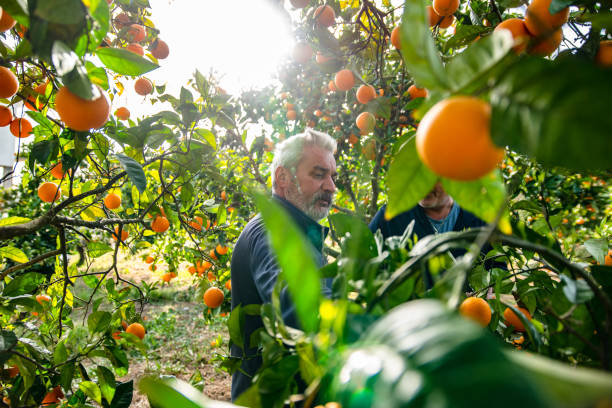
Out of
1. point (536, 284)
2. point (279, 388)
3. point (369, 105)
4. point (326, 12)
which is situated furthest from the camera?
point (369, 105)

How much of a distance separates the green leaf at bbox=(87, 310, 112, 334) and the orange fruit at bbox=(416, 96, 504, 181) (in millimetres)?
1147

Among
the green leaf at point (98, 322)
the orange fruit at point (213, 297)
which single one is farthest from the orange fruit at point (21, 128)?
the orange fruit at point (213, 297)

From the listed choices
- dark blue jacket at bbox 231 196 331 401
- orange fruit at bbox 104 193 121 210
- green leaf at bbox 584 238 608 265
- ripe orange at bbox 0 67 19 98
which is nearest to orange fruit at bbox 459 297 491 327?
green leaf at bbox 584 238 608 265

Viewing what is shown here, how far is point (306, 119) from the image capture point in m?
2.91

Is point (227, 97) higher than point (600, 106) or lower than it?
higher

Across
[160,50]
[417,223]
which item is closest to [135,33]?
[160,50]

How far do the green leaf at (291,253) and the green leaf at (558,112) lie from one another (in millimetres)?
137

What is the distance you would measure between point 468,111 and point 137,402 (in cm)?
316

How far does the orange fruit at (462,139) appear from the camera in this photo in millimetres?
225

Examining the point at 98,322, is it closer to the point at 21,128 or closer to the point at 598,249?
the point at 21,128

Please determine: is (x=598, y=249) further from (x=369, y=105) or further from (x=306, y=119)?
(x=306, y=119)

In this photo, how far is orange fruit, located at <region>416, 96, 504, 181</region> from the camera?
0.74 feet

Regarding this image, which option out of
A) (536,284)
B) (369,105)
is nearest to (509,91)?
(536,284)

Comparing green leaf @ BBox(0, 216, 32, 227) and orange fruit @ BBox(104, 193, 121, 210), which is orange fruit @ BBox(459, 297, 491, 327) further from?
orange fruit @ BBox(104, 193, 121, 210)
